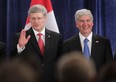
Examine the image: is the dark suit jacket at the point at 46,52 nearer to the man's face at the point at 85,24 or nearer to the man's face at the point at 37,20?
the man's face at the point at 37,20

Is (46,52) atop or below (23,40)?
below

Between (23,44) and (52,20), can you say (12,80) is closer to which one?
(23,44)

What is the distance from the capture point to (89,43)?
9.31 ft

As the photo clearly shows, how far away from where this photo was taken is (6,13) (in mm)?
3842

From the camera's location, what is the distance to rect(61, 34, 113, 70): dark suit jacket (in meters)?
2.75

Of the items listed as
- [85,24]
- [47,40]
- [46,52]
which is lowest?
[46,52]

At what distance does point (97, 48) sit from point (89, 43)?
10 cm

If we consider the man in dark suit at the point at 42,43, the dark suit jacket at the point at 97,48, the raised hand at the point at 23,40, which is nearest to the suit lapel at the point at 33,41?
the man in dark suit at the point at 42,43

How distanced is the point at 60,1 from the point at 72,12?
241 mm

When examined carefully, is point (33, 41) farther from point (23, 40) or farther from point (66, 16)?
point (66, 16)

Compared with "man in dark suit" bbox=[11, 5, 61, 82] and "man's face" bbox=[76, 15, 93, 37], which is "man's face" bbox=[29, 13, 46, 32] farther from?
"man's face" bbox=[76, 15, 93, 37]

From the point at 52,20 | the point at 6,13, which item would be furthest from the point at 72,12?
the point at 6,13

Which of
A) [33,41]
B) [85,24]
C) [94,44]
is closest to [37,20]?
[33,41]

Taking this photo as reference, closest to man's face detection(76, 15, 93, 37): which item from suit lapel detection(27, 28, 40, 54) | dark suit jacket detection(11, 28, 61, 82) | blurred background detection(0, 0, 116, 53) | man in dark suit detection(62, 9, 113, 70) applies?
man in dark suit detection(62, 9, 113, 70)
